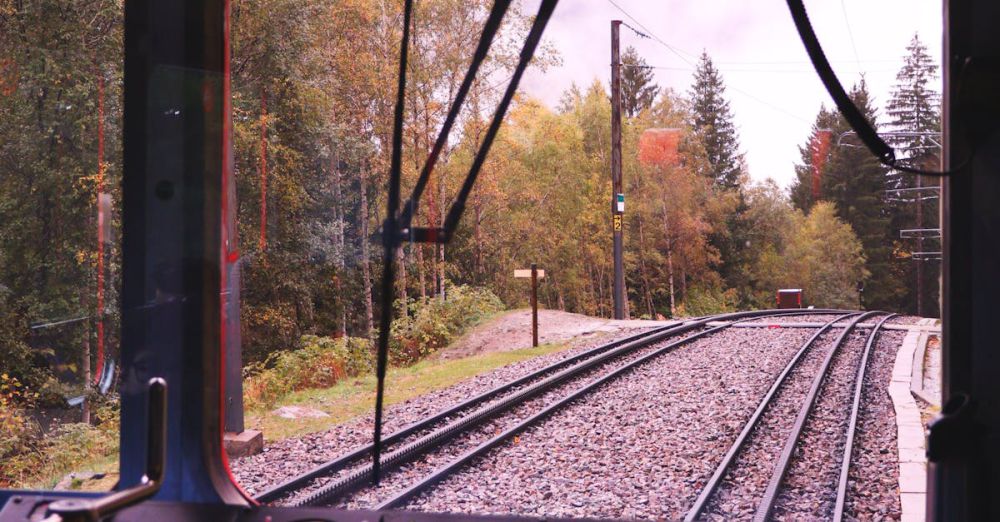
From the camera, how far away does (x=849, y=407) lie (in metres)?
3.80

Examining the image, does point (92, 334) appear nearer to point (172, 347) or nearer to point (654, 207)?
point (172, 347)

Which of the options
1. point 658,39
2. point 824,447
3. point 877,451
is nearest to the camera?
point 658,39

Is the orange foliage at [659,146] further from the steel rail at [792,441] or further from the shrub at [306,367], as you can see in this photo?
the steel rail at [792,441]

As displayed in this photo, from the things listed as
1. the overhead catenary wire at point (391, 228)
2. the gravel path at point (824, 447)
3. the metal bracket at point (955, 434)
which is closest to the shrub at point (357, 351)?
the overhead catenary wire at point (391, 228)

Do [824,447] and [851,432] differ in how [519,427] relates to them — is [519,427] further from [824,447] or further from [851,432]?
[851,432]

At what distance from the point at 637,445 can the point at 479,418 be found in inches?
43.1

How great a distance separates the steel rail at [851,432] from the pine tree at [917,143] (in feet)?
4.49

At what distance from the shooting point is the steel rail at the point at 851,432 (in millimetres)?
3006

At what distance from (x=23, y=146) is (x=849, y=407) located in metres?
4.20

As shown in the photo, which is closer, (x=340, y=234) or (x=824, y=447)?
(x=340, y=234)

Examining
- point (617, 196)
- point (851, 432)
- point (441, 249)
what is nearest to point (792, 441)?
point (851, 432)

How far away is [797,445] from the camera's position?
4.00 meters

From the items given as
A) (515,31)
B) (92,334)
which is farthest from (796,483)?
(92,334)

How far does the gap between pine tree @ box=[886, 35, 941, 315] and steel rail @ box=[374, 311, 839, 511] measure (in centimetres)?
69
